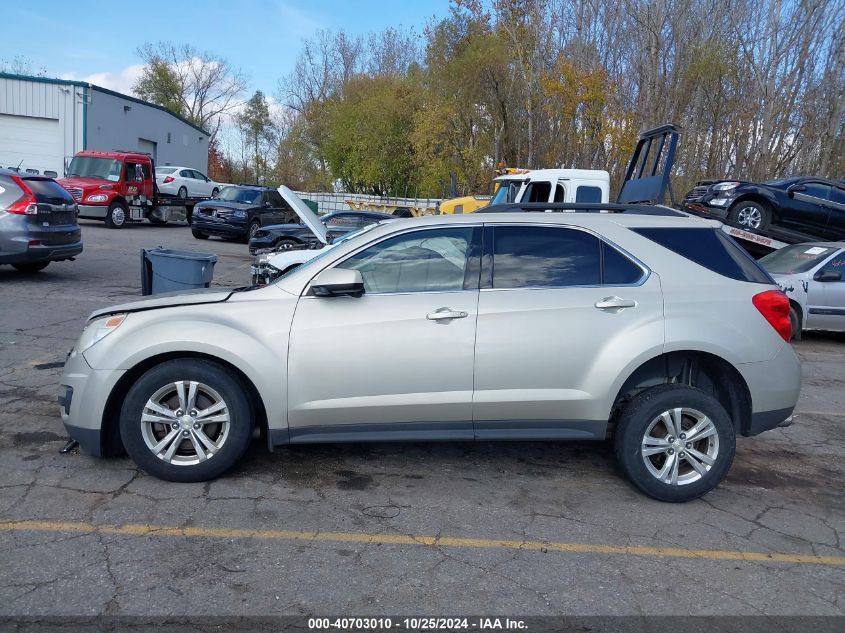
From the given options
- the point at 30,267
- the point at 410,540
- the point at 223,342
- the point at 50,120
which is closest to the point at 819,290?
the point at 410,540

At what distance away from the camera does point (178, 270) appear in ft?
25.1

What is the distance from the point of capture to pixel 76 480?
4.57m

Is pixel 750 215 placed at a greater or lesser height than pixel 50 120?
lesser

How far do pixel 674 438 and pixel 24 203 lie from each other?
1034 centimetres

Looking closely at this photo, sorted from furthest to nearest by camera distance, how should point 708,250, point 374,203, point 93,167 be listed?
point 374,203 → point 93,167 → point 708,250

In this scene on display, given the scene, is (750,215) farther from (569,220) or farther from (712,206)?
(569,220)

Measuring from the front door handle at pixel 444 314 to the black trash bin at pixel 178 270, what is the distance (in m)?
3.93

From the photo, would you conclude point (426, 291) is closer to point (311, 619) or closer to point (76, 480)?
point (311, 619)

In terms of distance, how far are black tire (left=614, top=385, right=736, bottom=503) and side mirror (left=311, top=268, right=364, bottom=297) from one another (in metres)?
1.90

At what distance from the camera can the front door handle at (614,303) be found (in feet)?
15.0

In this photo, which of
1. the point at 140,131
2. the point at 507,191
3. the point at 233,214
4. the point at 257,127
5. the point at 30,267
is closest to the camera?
the point at 30,267

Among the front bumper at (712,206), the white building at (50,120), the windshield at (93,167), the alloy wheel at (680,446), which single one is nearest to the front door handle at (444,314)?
the alloy wheel at (680,446)

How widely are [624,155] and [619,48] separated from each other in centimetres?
503

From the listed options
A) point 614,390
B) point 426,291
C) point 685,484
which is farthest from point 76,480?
point 685,484
